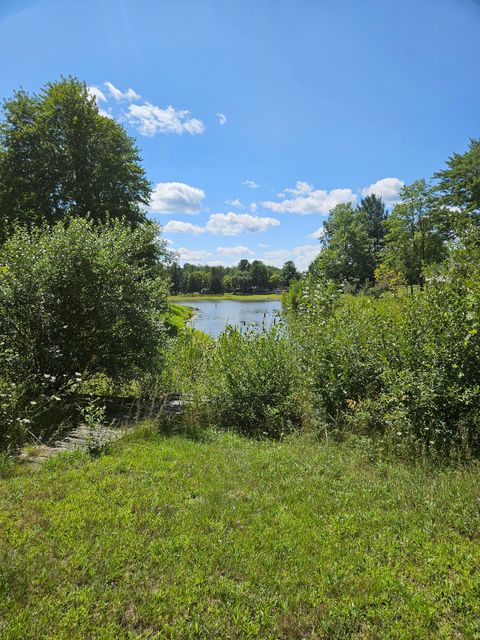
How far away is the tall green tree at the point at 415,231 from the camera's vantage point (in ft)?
93.4

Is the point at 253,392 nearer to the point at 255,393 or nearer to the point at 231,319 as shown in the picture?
the point at 255,393

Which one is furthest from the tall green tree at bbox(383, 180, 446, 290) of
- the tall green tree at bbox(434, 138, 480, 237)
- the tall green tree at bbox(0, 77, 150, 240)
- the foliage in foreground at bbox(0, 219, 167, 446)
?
the foliage in foreground at bbox(0, 219, 167, 446)

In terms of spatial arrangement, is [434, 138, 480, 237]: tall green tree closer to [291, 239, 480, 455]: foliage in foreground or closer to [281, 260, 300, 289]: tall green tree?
[291, 239, 480, 455]: foliage in foreground

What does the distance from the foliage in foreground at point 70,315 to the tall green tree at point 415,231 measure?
1024 inches

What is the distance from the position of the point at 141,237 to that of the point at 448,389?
647 centimetres

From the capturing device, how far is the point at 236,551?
2693mm

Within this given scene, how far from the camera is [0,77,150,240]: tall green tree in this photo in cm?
2003

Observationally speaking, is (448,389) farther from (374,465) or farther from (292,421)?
(292,421)

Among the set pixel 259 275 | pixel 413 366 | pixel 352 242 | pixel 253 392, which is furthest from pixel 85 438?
pixel 259 275

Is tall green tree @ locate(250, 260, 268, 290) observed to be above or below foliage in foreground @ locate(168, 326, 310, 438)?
above

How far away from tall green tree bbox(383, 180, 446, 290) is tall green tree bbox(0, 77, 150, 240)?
2122 cm

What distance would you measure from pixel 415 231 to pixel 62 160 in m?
26.1

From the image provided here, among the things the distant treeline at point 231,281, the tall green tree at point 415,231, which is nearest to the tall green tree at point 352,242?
the tall green tree at point 415,231

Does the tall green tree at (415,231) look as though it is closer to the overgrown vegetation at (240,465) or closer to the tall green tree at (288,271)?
the overgrown vegetation at (240,465)
